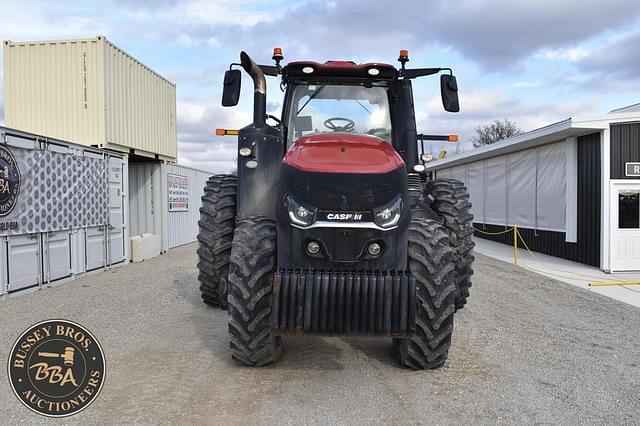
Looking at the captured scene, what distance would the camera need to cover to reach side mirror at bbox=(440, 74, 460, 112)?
5.00m

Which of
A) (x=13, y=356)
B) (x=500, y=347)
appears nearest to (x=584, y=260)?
(x=500, y=347)

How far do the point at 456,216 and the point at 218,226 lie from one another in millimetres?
2790

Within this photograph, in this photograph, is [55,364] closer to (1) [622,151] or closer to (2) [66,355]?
(2) [66,355]

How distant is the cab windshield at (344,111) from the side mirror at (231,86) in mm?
639

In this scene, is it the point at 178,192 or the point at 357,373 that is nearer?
the point at 357,373

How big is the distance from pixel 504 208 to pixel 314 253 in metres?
14.8

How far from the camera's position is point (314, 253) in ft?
12.5

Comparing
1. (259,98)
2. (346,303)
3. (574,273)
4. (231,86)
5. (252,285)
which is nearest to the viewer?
(346,303)

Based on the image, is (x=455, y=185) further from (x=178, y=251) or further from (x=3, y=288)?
(x=178, y=251)

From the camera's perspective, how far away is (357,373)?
175 inches

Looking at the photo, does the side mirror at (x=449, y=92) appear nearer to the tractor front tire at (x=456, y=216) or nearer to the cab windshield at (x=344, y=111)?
the cab windshield at (x=344, y=111)

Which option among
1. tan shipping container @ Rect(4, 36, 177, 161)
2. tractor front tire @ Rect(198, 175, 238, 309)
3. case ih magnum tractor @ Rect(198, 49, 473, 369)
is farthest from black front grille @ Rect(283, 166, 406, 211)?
tan shipping container @ Rect(4, 36, 177, 161)

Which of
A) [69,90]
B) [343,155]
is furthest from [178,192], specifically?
[343,155]

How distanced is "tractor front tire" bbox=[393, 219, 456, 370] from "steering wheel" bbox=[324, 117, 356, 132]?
4.67 ft
